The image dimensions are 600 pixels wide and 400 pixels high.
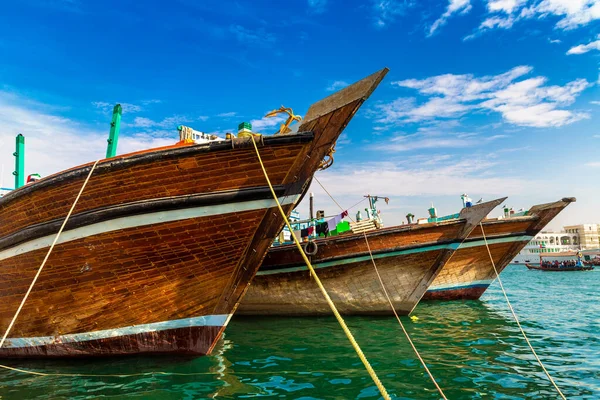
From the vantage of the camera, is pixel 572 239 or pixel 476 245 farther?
pixel 572 239

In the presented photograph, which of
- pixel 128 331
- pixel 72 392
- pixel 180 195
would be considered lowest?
pixel 72 392

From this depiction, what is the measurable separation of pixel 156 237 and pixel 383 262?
6.94 m

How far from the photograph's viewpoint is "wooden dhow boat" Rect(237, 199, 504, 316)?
10.2 metres

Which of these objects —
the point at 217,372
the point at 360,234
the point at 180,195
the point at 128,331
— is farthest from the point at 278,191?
the point at 360,234

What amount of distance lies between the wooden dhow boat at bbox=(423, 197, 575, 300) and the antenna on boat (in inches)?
469

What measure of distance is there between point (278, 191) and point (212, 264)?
1.61 metres

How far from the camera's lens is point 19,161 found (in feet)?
32.5

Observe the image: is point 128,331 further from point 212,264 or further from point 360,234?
point 360,234

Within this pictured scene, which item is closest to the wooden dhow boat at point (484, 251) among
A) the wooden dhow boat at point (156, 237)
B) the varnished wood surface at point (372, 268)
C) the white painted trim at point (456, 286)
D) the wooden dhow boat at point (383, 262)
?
the white painted trim at point (456, 286)

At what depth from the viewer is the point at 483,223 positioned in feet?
43.0

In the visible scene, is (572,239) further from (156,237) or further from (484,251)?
(156,237)

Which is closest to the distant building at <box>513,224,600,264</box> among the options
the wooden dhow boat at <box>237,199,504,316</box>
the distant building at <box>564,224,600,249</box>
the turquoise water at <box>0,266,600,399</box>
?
the distant building at <box>564,224,600,249</box>

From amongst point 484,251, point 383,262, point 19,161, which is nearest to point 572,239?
point 484,251

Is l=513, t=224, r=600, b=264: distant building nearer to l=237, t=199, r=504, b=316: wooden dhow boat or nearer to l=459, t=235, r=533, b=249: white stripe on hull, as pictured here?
l=459, t=235, r=533, b=249: white stripe on hull
